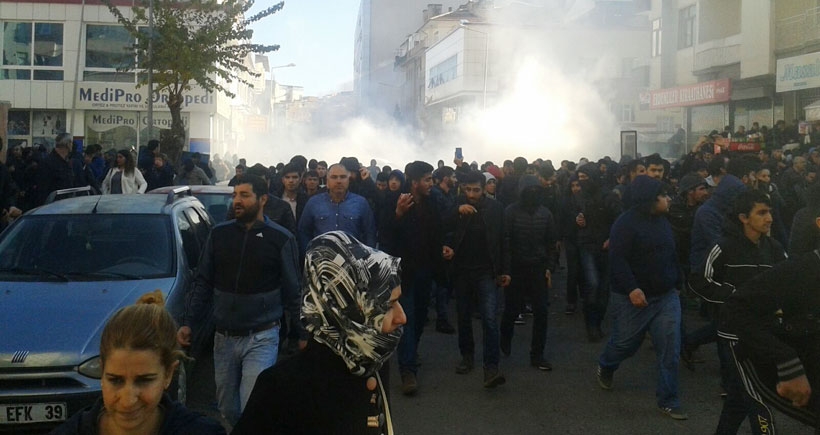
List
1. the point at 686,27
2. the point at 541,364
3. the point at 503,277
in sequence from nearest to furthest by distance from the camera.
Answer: the point at 503,277 → the point at 541,364 → the point at 686,27

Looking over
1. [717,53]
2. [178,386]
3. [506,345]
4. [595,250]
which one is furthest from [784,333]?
[717,53]

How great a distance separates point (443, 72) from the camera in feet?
241

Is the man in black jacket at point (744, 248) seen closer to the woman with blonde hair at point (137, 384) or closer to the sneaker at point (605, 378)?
the sneaker at point (605, 378)

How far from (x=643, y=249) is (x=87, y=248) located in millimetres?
4459

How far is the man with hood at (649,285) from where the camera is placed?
6664mm

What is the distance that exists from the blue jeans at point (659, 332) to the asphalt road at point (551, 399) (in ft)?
0.90

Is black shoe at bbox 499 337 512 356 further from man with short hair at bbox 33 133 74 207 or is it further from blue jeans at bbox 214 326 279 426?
man with short hair at bbox 33 133 74 207

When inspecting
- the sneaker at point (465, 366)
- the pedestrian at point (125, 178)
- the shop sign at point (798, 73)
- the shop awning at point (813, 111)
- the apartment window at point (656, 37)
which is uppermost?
the apartment window at point (656, 37)

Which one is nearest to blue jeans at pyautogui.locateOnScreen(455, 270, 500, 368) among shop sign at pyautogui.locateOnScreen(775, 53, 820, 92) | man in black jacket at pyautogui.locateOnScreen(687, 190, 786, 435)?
man in black jacket at pyautogui.locateOnScreen(687, 190, 786, 435)

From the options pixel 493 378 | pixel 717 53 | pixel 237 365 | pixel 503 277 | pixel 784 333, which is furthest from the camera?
pixel 717 53

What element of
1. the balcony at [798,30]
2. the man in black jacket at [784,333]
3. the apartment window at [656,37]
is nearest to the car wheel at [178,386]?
the man in black jacket at [784,333]

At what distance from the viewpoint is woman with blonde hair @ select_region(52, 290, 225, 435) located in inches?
90.7

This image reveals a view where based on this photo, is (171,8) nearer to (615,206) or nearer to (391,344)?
(615,206)

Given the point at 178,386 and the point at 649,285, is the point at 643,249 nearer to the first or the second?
the point at 649,285
